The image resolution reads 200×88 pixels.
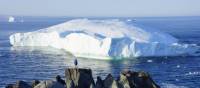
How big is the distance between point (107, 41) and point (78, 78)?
4217 centimetres

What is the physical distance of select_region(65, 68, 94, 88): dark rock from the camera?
36.3m

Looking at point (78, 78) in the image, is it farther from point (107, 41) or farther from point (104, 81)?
point (107, 41)

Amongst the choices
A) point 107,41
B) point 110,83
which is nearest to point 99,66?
point 107,41

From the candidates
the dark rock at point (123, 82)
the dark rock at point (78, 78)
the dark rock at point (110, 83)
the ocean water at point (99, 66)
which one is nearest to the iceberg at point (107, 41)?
the ocean water at point (99, 66)

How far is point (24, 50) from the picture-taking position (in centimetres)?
9638

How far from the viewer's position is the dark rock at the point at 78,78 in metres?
36.3

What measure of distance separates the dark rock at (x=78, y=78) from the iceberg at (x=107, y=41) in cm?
4065

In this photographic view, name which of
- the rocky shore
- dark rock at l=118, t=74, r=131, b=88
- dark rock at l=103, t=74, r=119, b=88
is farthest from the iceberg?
dark rock at l=103, t=74, r=119, b=88

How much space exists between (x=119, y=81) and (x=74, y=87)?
3103 mm

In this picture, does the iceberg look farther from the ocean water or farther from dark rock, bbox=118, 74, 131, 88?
dark rock, bbox=118, 74, 131, 88

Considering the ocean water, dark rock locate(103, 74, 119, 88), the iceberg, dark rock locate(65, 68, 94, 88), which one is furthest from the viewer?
the iceberg

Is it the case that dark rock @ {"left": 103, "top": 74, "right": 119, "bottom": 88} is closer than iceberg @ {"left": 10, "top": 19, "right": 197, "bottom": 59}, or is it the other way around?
dark rock @ {"left": 103, "top": 74, "right": 119, "bottom": 88}

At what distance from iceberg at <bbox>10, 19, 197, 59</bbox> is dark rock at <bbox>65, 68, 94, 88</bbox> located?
40651mm

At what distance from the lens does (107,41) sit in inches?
3081
